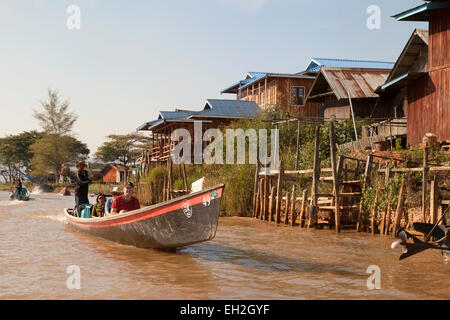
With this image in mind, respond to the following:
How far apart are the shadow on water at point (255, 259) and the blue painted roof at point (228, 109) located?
17.8 meters

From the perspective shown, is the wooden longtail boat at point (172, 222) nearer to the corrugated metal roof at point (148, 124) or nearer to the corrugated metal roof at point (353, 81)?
the corrugated metal roof at point (353, 81)

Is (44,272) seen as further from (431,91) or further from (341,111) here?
(341,111)

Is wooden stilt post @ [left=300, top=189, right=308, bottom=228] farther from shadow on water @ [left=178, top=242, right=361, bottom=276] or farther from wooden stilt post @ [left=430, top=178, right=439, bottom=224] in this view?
wooden stilt post @ [left=430, top=178, right=439, bottom=224]

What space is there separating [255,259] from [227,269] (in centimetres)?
134

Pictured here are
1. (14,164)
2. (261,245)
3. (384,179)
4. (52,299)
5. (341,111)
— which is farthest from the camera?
(14,164)

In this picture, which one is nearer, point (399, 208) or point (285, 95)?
point (399, 208)

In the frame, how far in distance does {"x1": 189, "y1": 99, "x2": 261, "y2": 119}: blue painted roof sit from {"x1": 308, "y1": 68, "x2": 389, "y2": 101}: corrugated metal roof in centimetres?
574

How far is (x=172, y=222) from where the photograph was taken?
10414 mm

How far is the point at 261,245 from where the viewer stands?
42.9 ft

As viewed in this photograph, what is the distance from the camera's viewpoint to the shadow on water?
977 centimetres

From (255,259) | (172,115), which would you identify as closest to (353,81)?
(172,115)

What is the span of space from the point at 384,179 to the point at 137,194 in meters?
17.0

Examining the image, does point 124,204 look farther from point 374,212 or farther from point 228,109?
point 228,109

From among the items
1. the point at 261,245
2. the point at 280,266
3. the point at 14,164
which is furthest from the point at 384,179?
the point at 14,164
